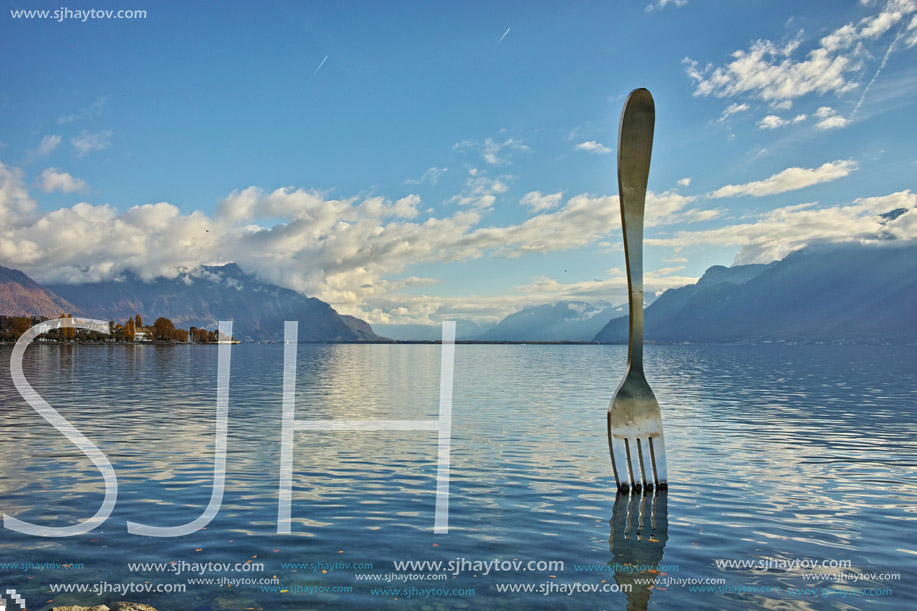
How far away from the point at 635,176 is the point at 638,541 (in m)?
8.72

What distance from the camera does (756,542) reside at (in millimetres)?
14672

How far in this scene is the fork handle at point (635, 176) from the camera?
43.8ft

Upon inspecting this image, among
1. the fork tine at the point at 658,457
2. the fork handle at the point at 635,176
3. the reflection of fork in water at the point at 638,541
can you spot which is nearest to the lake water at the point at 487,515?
the reflection of fork in water at the point at 638,541

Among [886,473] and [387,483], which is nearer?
[387,483]

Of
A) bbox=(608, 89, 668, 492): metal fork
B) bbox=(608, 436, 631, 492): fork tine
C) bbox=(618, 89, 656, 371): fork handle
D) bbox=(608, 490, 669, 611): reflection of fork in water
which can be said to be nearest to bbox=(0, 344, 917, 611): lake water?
bbox=(608, 490, 669, 611): reflection of fork in water

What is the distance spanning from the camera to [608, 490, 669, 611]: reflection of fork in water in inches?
472

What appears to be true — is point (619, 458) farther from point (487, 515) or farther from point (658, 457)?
point (487, 515)

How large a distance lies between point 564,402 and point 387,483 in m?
33.1

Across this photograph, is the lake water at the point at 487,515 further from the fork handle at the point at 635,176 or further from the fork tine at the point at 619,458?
the fork handle at the point at 635,176

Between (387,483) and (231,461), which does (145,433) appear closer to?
(231,461)

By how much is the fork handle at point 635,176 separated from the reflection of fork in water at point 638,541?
449 centimetres

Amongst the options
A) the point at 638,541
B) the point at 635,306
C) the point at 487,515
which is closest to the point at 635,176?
the point at 635,306

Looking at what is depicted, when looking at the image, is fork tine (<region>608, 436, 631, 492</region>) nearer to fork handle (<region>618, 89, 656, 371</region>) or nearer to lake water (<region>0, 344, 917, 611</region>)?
lake water (<region>0, 344, 917, 611</region>)

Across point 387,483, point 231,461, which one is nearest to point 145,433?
point 231,461
